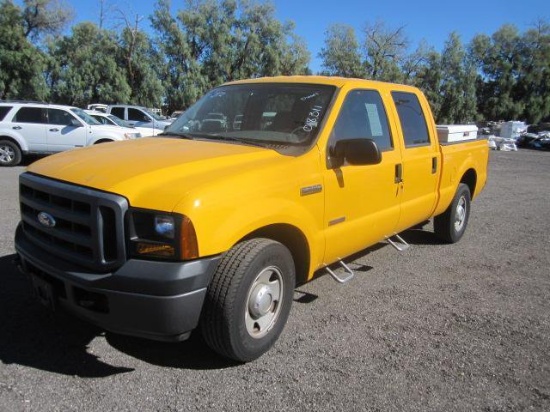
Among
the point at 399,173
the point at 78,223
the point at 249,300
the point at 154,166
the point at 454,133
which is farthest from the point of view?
the point at 454,133

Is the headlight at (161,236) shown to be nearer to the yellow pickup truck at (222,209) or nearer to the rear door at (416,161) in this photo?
the yellow pickup truck at (222,209)

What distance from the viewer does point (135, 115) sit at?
72.2 ft

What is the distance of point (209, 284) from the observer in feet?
9.50

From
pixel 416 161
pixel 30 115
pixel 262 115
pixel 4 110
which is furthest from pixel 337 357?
pixel 4 110

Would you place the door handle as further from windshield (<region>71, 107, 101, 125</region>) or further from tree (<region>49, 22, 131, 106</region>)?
tree (<region>49, 22, 131, 106</region>)

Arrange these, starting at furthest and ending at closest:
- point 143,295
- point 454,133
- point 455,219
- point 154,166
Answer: point 455,219, point 454,133, point 154,166, point 143,295

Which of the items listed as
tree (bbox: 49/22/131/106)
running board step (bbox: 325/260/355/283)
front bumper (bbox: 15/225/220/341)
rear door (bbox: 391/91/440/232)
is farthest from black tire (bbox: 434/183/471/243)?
tree (bbox: 49/22/131/106)

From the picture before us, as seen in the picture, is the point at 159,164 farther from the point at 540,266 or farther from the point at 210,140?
the point at 540,266

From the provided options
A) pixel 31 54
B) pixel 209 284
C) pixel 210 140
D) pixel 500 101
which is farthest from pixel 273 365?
pixel 500 101

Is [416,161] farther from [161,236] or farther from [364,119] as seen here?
[161,236]

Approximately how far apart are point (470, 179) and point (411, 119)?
2.17 m

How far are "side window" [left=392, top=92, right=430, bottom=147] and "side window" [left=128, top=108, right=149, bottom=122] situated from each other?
59.2ft

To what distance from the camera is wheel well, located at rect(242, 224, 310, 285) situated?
3.38 meters

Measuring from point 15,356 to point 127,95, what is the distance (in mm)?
34948
